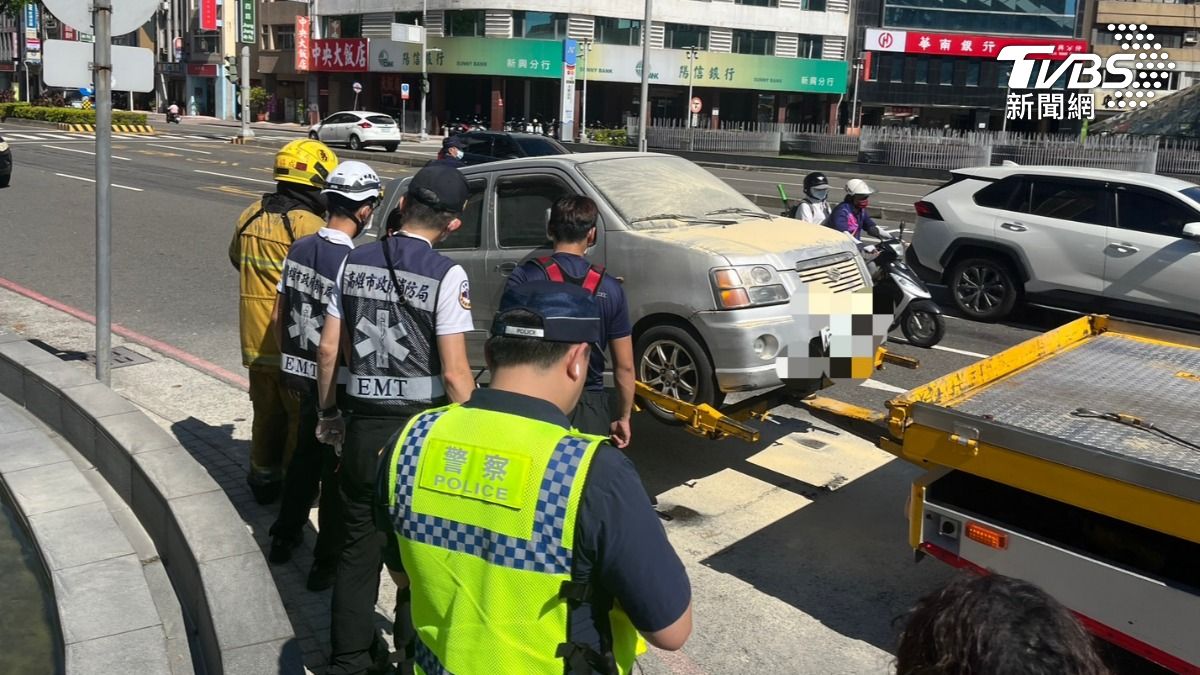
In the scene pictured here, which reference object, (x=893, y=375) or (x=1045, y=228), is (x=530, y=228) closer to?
(x=893, y=375)

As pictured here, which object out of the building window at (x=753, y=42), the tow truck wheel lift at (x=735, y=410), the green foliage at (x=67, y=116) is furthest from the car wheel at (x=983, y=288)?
the building window at (x=753, y=42)

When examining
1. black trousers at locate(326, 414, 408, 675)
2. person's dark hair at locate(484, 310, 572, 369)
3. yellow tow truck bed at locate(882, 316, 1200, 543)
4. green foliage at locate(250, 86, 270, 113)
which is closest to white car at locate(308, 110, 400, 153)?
green foliage at locate(250, 86, 270, 113)

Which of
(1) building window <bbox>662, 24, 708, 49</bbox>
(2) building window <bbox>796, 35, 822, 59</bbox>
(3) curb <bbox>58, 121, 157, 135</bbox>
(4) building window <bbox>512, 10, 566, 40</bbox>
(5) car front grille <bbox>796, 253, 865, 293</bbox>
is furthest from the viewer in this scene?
(2) building window <bbox>796, 35, 822, 59</bbox>

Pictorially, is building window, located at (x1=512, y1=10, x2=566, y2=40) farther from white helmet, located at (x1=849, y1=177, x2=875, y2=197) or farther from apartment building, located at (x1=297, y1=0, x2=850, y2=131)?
white helmet, located at (x1=849, y1=177, x2=875, y2=197)

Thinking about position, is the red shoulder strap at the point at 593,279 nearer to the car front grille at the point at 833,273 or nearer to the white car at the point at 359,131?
the car front grille at the point at 833,273

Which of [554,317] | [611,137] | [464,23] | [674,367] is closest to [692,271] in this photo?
[674,367]

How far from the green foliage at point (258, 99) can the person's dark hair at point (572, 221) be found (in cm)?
6534

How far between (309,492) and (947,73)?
69558 millimetres

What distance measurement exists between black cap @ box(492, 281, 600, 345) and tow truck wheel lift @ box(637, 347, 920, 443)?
3268 millimetres

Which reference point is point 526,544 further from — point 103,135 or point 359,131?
point 359,131

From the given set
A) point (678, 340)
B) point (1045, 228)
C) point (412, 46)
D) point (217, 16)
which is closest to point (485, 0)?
point (412, 46)

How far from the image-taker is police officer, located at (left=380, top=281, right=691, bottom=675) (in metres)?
2.11

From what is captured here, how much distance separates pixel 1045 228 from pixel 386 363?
882 cm

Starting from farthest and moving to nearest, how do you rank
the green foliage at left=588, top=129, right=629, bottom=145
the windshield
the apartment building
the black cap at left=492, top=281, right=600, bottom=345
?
1. the apartment building
2. the green foliage at left=588, top=129, right=629, bottom=145
3. the windshield
4. the black cap at left=492, top=281, right=600, bottom=345
